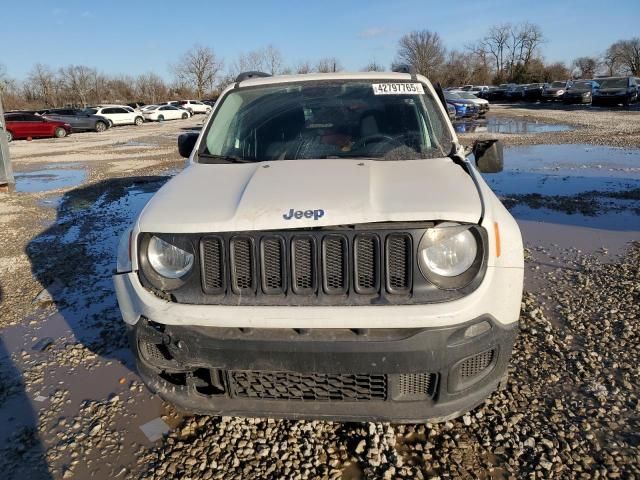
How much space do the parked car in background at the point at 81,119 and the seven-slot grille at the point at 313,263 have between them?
35237 millimetres

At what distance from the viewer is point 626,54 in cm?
7956

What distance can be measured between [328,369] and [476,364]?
730 mm

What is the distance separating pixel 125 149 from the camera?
20.2 metres

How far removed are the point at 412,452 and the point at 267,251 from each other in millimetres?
1328

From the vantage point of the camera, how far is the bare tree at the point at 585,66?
87125 millimetres

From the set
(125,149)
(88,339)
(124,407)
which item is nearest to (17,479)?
(124,407)

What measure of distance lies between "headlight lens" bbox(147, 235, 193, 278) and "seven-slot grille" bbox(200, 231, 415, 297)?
148 mm

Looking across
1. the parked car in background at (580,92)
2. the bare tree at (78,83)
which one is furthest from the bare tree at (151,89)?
the parked car in background at (580,92)

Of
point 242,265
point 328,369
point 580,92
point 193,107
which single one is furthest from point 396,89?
point 193,107

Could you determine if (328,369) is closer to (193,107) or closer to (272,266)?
(272,266)

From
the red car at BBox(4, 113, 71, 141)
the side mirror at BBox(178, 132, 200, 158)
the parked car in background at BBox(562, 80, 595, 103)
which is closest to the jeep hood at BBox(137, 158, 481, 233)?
the side mirror at BBox(178, 132, 200, 158)

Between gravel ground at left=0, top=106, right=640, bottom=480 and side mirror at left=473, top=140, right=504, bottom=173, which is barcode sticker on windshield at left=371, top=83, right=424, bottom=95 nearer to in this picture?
side mirror at left=473, top=140, right=504, bottom=173

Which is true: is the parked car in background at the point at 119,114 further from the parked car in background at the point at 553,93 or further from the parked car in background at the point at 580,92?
the parked car in background at the point at 553,93

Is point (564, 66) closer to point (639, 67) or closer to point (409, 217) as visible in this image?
point (639, 67)
